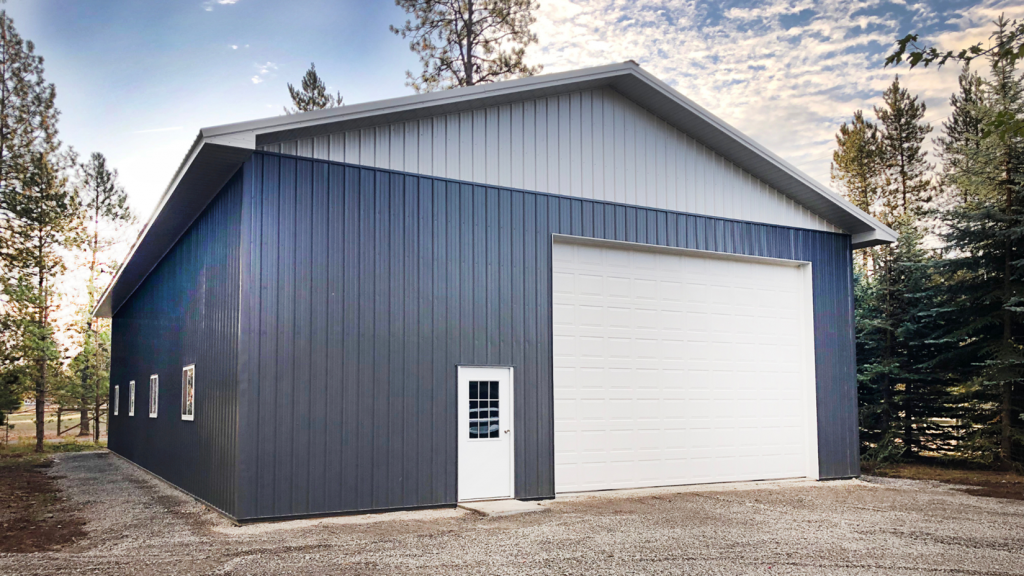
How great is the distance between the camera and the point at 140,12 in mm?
15250

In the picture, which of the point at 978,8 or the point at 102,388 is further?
the point at 102,388

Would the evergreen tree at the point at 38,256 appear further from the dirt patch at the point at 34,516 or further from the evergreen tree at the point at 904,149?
the evergreen tree at the point at 904,149

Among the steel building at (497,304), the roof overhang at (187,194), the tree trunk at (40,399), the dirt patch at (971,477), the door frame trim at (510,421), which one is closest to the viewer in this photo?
the roof overhang at (187,194)

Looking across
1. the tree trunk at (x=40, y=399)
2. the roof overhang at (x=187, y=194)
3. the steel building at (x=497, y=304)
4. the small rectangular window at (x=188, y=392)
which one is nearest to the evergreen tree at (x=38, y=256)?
the tree trunk at (x=40, y=399)

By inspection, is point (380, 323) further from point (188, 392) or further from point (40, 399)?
point (40, 399)

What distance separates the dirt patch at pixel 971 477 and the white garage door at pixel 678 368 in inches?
87.7

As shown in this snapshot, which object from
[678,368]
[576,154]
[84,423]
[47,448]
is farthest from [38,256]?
[678,368]

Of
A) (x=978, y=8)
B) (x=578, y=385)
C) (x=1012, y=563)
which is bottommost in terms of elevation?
(x=1012, y=563)

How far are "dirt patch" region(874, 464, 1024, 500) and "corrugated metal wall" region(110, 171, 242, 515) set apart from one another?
32.7 ft

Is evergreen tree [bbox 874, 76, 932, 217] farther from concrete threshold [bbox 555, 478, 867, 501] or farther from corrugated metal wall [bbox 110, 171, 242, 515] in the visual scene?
corrugated metal wall [bbox 110, 171, 242, 515]

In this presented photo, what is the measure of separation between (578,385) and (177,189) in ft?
18.6

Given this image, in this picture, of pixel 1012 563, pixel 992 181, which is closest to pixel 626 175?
pixel 1012 563

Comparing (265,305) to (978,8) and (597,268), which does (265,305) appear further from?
(978,8)

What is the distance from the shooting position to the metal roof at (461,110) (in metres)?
7.73
